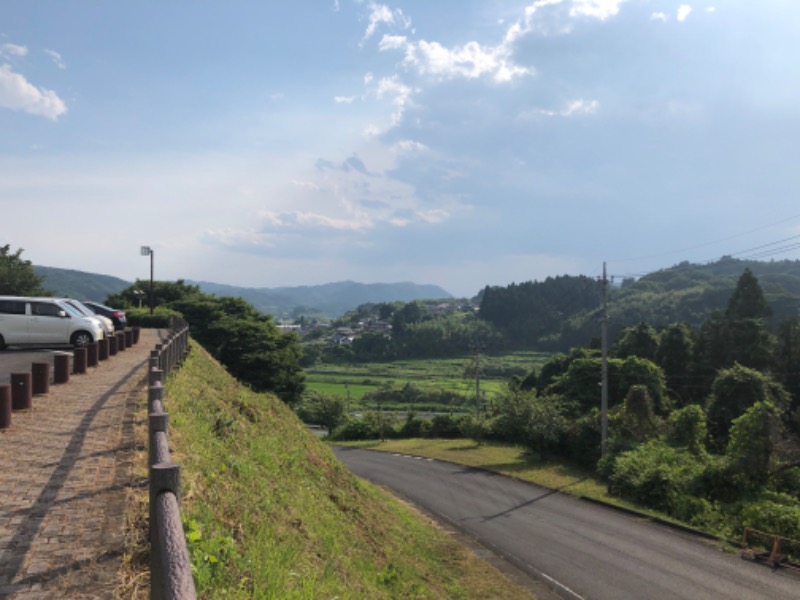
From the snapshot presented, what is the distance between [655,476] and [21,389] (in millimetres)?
23716

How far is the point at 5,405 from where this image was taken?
828 centimetres

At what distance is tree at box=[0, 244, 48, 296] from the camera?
4388 centimetres

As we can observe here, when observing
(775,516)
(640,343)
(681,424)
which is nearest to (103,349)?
(775,516)

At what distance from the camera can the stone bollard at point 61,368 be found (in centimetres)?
1231

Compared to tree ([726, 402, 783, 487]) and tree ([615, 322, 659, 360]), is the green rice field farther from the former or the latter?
tree ([726, 402, 783, 487])

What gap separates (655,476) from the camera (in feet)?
80.4

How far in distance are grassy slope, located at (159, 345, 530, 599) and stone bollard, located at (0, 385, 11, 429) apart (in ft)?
7.18

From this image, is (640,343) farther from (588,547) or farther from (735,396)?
(588,547)

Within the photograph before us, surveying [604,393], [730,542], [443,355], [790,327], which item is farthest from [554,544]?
[443,355]

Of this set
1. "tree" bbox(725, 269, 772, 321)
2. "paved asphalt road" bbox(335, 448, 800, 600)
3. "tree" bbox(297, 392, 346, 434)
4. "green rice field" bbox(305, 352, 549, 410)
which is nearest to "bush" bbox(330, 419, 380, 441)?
"tree" bbox(297, 392, 346, 434)

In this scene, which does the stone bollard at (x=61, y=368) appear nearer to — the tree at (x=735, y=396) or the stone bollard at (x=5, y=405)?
the stone bollard at (x=5, y=405)

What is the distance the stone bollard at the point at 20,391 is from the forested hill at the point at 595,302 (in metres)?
91.9

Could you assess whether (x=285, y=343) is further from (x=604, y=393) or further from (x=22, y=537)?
(x=22, y=537)

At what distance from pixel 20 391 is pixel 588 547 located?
16.7 m
